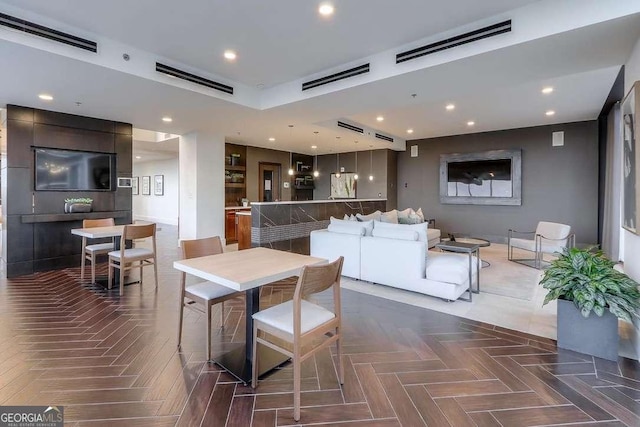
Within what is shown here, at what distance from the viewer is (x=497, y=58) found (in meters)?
3.21

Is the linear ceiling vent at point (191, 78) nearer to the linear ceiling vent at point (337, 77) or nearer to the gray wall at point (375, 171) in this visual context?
the linear ceiling vent at point (337, 77)

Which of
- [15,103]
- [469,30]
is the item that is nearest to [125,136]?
[15,103]

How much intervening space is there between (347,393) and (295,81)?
13.2 feet

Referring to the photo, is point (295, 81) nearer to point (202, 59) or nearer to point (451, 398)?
point (202, 59)

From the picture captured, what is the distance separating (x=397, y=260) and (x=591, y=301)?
194 cm

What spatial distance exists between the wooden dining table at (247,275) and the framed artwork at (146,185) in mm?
12212

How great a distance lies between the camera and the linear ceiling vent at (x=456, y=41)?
2.93 m

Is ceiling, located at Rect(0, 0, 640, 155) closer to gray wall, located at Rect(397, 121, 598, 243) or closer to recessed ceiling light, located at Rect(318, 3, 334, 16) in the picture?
recessed ceiling light, located at Rect(318, 3, 334, 16)

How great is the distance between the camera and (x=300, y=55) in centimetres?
375

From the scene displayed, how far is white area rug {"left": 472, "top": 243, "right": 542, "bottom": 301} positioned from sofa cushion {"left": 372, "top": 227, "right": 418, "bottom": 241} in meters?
1.17

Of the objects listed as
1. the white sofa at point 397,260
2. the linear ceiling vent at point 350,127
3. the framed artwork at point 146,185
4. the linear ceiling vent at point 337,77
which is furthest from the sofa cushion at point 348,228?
the framed artwork at point 146,185

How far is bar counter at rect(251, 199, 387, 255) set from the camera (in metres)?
5.59

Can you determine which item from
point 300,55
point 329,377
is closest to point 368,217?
point 300,55

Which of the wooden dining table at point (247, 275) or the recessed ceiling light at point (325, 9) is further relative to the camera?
the recessed ceiling light at point (325, 9)
